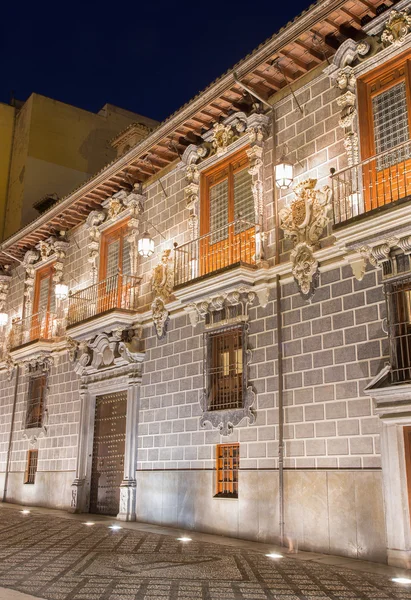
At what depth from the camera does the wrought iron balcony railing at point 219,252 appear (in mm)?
12281

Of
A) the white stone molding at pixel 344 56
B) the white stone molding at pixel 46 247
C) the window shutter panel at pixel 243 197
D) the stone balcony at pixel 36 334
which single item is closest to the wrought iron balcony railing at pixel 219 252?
the window shutter panel at pixel 243 197

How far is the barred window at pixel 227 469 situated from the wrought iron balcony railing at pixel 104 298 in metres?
4.80

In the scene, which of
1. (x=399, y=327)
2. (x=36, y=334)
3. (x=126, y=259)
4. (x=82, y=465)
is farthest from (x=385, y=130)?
(x=36, y=334)

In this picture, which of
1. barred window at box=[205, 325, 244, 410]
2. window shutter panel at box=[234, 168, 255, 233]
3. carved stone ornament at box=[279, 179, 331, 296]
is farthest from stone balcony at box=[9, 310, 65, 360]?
carved stone ornament at box=[279, 179, 331, 296]

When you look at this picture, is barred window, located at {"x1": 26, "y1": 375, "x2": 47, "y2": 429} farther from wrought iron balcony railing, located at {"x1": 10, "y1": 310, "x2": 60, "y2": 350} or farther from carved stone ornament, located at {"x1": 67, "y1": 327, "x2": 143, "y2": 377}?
carved stone ornament, located at {"x1": 67, "y1": 327, "x2": 143, "y2": 377}

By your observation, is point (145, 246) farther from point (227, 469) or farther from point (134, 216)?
point (227, 469)

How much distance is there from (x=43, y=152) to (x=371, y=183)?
1971 centimetres

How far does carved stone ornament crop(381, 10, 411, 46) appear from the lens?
33.6ft

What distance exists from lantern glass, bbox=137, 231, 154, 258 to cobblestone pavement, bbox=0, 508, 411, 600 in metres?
6.68

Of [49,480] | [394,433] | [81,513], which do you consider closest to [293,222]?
[394,433]

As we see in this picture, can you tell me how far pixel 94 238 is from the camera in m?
18.1

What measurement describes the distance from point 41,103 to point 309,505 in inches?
907

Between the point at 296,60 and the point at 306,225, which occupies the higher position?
the point at 296,60

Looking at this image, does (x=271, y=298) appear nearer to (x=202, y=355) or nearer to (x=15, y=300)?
(x=202, y=355)
